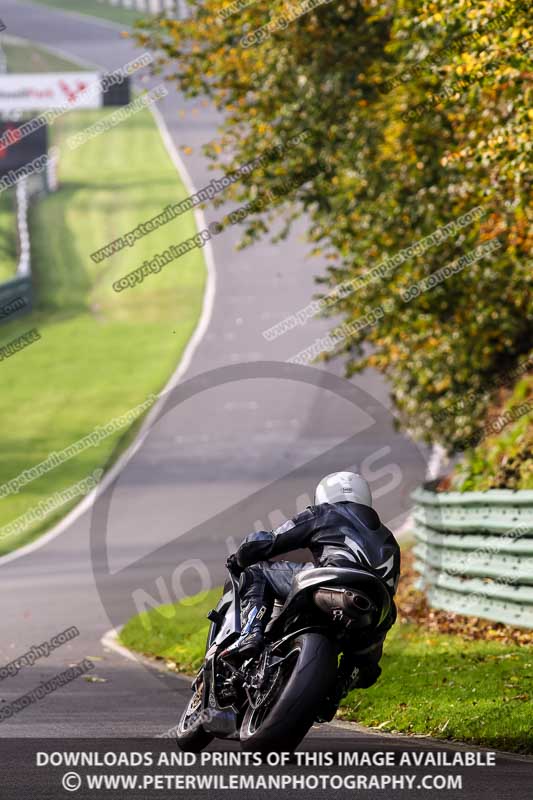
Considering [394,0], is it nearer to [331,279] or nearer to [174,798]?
[331,279]

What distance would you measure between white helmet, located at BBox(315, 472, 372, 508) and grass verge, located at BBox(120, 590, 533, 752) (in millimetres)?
1978

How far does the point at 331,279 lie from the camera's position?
23438 mm

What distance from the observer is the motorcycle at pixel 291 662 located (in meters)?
7.20

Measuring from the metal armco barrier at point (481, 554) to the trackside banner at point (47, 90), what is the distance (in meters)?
44.8

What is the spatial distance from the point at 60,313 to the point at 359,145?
28.0 m

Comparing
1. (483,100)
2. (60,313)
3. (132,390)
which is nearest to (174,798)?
(483,100)

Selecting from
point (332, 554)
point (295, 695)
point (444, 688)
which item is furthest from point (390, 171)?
point (295, 695)

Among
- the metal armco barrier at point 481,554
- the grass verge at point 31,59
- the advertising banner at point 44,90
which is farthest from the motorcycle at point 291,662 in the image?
the grass verge at point 31,59

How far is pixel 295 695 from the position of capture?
716cm

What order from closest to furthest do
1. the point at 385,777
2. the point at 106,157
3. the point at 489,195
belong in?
the point at 385,777
the point at 489,195
the point at 106,157

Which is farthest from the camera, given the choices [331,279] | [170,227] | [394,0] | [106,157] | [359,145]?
[106,157]

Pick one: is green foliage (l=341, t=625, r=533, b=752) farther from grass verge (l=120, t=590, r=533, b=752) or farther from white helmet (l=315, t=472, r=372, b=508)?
white helmet (l=315, t=472, r=372, b=508)

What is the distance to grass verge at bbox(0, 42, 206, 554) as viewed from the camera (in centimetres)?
3472

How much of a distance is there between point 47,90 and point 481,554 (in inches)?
1876
